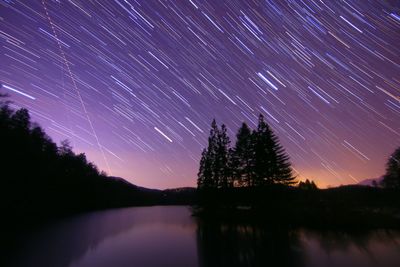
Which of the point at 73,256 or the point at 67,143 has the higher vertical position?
the point at 67,143

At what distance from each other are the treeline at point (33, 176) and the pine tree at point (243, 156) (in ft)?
89.8

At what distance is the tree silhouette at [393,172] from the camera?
137ft

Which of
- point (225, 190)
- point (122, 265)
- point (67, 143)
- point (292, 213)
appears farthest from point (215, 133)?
point (67, 143)

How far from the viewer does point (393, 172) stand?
4262 cm

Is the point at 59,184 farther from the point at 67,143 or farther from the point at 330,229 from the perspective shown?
the point at 330,229

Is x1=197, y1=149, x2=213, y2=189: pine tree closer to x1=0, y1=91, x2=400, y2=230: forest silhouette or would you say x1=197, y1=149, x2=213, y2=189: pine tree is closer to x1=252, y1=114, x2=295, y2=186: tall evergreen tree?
x1=0, y1=91, x2=400, y2=230: forest silhouette

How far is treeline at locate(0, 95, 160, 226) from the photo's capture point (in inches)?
1018

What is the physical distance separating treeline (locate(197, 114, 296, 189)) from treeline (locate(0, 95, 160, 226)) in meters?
25.5

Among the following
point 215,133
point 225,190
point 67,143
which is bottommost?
point 225,190

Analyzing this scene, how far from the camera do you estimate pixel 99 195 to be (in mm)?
75312

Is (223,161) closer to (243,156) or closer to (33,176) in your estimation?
(243,156)

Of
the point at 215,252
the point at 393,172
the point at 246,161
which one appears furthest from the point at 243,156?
the point at 393,172

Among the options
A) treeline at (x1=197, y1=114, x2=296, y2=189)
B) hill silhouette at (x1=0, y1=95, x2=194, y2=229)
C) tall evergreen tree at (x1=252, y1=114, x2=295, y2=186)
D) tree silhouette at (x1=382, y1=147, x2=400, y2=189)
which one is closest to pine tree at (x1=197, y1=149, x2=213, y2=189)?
treeline at (x1=197, y1=114, x2=296, y2=189)

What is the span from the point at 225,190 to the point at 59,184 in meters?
38.2
